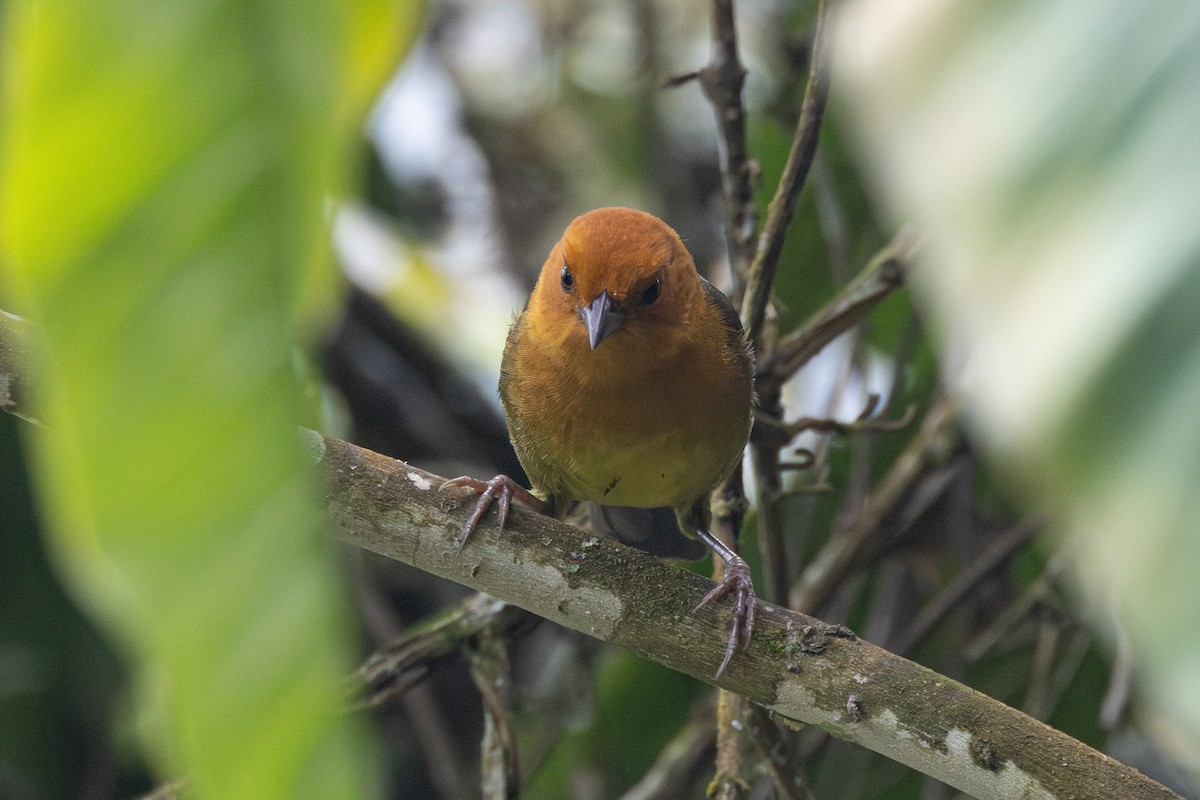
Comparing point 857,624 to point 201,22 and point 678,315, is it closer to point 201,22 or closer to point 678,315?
point 678,315

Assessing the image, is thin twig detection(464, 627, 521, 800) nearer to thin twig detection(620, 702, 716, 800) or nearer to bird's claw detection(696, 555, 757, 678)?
thin twig detection(620, 702, 716, 800)

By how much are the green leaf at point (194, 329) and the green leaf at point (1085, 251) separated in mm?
383

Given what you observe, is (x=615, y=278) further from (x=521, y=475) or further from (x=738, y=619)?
(x=521, y=475)

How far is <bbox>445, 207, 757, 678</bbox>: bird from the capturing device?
2801 millimetres

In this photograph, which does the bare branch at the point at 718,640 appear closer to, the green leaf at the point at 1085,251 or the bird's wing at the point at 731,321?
the bird's wing at the point at 731,321

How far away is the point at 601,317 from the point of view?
2.75 m

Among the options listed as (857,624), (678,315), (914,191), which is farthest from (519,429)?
(914,191)

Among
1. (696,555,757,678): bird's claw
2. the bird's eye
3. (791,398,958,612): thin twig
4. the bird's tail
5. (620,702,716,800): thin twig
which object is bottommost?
(620,702,716,800): thin twig

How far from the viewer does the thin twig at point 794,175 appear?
8.34ft

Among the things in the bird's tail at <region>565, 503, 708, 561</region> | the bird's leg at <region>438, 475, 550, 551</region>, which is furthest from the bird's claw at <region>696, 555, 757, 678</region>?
the bird's tail at <region>565, 503, 708, 561</region>

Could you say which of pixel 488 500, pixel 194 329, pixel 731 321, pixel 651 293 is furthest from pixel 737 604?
pixel 194 329

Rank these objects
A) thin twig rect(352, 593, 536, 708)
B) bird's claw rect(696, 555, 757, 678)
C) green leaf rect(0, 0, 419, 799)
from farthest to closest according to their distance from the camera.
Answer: thin twig rect(352, 593, 536, 708), bird's claw rect(696, 555, 757, 678), green leaf rect(0, 0, 419, 799)

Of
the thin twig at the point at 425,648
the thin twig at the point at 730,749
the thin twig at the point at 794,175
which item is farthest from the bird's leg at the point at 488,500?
the thin twig at the point at 794,175

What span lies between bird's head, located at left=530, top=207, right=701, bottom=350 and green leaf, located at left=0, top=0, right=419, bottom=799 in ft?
6.49
